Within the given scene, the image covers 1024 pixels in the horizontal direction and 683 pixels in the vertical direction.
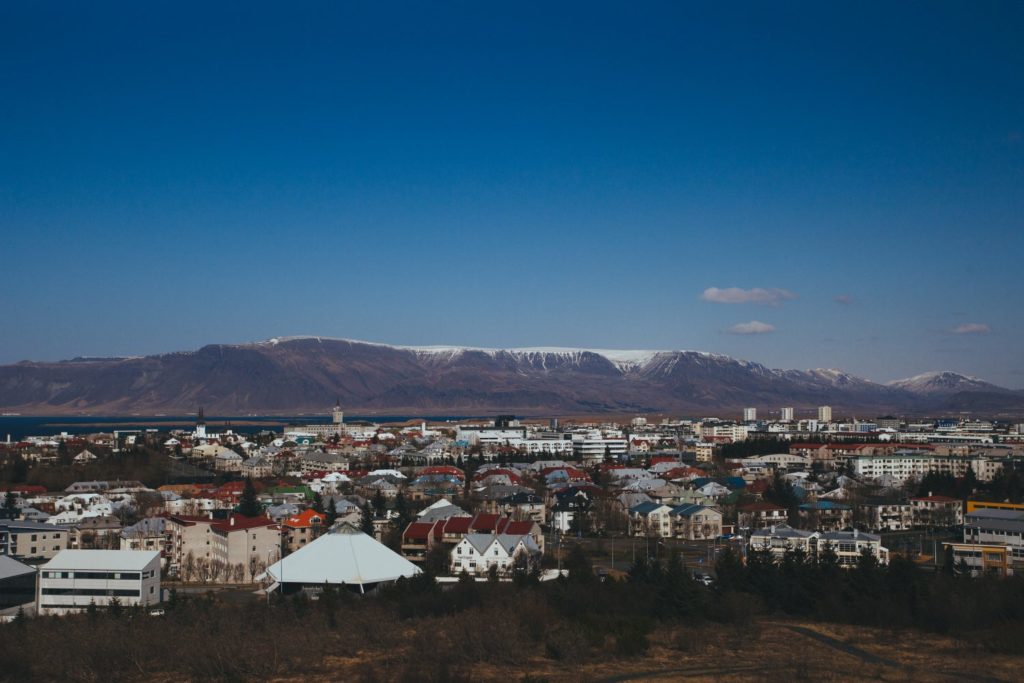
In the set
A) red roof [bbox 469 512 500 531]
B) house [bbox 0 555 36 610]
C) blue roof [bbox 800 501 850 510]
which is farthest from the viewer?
blue roof [bbox 800 501 850 510]

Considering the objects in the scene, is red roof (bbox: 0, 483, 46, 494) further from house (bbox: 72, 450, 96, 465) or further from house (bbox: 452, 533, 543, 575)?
house (bbox: 452, 533, 543, 575)

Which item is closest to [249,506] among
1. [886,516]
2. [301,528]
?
[301,528]

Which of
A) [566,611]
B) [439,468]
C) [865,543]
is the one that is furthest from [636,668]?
[439,468]

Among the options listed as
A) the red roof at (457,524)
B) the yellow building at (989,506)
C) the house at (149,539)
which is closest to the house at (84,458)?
the house at (149,539)

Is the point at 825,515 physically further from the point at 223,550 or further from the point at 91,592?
the point at 91,592

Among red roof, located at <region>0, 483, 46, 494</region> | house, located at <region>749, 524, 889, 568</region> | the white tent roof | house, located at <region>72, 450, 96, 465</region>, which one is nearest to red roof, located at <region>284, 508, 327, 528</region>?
the white tent roof
